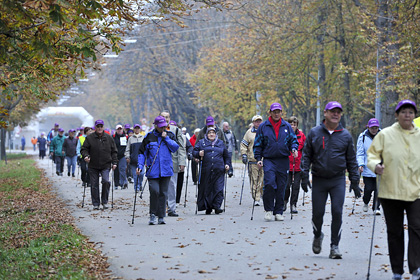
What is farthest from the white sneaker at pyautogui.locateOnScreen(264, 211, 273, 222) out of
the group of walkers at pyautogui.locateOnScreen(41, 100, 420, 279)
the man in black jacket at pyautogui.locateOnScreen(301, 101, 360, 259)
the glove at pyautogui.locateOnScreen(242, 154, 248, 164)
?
the man in black jacket at pyautogui.locateOnScreen(301, 101, 360, 259)

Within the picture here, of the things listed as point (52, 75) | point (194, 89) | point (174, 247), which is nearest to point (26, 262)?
point (174, 247)

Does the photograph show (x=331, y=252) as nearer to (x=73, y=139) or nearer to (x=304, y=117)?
(x=73, y=139)

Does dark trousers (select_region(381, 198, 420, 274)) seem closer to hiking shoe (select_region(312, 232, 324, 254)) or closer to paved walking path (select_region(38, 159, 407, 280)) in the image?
paved walking path (select_region(38, 159, 407, 280))

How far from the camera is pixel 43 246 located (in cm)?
1046

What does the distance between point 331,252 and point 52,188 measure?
1544cm

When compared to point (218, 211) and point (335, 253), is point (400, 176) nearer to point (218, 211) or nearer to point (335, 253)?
point (335, 253)

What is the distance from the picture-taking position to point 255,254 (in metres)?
9.62

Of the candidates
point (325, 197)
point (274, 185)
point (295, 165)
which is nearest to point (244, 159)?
point (295, 165)

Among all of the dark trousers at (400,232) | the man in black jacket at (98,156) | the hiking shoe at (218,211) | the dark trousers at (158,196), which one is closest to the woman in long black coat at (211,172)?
the hiking shoe at (218,211)

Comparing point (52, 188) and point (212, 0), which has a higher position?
point (212, 0)

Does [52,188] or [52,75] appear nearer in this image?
[52,75]

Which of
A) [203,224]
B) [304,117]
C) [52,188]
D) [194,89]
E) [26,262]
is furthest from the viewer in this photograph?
[194,89]

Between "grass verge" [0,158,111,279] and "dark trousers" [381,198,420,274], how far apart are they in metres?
3.06

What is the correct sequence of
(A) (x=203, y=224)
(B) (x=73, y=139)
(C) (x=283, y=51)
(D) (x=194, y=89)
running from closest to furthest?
(A) (x=203, y=224), (B) (x=73, y=139), (C) (x=283, y=51), (D) (x=194, y=89)
